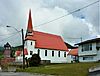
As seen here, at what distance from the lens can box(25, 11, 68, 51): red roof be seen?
92250mm

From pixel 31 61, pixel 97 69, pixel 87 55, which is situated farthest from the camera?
pixel 87 55

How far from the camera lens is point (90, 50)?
221 ft

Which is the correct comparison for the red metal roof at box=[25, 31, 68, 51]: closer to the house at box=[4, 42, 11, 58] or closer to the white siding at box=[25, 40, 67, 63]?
the white siding at box=[25, 40, 67, 63]

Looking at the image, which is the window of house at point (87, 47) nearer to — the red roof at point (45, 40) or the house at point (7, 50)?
the red roof at point (45, 40)

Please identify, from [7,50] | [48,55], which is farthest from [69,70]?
[7,50]

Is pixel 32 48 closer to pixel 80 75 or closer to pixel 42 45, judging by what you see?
pixel 42 45

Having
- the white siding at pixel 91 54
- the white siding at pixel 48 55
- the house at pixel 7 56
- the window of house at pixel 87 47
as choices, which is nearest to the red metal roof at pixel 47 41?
the white siding at pixel 48 55

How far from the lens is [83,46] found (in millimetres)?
70062

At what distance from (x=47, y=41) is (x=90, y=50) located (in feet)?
104

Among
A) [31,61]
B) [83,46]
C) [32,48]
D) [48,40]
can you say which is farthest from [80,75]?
[48,40]

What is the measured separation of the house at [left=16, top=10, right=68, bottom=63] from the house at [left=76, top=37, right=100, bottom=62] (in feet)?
67.4

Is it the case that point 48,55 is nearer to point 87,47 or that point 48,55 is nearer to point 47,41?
point 47,41

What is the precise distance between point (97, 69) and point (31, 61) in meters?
42.2

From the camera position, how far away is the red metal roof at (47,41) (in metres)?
92.3
